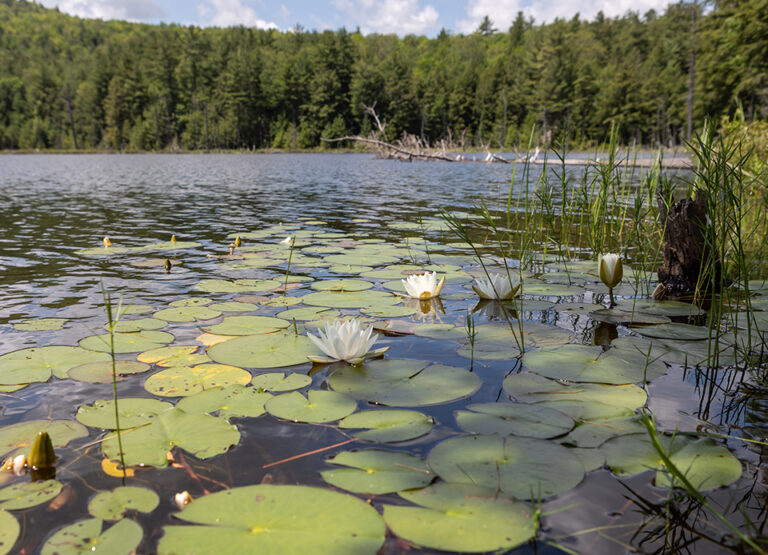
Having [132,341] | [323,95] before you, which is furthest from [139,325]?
[323,95]

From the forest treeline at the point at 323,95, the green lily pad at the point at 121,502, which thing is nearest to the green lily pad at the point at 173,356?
the green lily pad at the point at 121,502

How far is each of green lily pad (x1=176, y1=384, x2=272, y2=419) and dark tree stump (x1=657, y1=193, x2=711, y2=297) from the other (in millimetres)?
2557

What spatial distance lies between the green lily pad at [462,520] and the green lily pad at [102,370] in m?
1.31

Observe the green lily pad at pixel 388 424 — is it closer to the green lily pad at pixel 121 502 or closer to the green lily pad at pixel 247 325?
the green lily pad at pixel 121 502

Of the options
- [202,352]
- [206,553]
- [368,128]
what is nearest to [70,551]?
[206,553]

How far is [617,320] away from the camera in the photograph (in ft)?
8.41

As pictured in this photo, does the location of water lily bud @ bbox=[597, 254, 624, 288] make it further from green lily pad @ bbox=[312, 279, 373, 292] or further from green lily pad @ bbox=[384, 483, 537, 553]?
green lily pad @ bbox=[384, 483, 537, 553]

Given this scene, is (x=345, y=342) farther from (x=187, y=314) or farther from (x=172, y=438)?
(x=187, y=314)

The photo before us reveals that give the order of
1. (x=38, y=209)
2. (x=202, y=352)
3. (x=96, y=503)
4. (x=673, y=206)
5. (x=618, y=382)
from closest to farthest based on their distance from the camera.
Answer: (x=96, y=503)
(x=618, y=382)
(x=202, y=352)
(x=673, y=206)
(x=38, y=209)

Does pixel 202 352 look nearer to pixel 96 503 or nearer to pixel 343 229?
pixel 96 503

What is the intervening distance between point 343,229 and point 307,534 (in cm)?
518

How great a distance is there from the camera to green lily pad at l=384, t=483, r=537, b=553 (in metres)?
0.98

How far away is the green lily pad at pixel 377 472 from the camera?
1.18m

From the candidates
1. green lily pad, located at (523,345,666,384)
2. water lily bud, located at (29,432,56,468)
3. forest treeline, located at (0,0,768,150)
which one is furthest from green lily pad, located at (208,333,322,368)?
forest treeline, located at (0,0,768,150)
